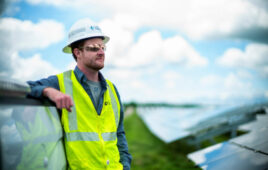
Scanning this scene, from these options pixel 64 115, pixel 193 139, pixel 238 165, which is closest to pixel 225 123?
pixel 193 139

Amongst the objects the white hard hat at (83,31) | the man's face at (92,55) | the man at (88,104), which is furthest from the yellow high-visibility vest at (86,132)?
the white hard hat at (83,31)

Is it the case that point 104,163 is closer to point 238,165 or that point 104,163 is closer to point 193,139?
point 238,165

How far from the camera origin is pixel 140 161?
7.95m

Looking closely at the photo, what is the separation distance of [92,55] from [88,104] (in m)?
0.55

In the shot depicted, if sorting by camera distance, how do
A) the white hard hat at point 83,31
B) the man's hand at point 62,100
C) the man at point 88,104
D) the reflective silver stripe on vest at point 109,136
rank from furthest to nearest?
the white hard hat at point 83,31, the reflective silver stripe on vest at point 109,136, the man at point 88,104, the man's hand at point 62,100

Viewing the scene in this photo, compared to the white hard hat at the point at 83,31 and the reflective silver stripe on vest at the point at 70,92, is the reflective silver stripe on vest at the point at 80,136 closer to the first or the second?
the reflective silver stripe on vest at the point at 70,92

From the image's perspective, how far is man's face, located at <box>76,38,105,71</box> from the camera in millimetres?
2467

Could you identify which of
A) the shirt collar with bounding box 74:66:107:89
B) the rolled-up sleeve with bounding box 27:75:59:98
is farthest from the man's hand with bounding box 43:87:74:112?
the shirt collar with bounding box 74:66:107:89

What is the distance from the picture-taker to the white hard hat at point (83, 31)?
8.30ft

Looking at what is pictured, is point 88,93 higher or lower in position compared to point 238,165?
higher

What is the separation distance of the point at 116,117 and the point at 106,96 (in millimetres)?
263

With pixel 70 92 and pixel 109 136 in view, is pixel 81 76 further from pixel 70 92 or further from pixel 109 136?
pixel 109 136

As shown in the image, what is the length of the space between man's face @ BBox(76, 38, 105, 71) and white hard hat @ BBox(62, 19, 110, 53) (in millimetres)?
72

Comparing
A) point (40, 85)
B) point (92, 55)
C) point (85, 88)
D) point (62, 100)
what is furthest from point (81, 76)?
point (62, 100)
